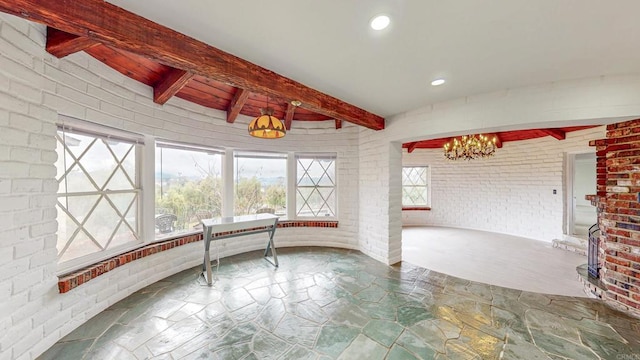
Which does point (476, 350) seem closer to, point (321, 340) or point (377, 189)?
point (321, 340)

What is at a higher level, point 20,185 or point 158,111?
point 158,111

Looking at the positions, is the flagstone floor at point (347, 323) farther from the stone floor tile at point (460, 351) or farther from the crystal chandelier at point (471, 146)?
the crystal chandelier at point (471, 146)

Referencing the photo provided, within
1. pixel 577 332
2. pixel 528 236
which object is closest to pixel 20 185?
pixel 577 332

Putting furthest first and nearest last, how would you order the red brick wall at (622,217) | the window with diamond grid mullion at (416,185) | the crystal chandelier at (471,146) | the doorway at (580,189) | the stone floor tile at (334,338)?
the window with diamond grid mullion at (416,185)
the doorway at (580,189)
the crystal chandelier at (471,146)
the red brick wall at (622,217)
the stone floor tile at (334,338)

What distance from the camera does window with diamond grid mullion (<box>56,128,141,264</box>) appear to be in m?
2.12

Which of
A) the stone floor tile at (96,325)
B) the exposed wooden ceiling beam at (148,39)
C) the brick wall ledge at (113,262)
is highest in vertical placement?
the exposed wooden ceiling beam at (148,39)

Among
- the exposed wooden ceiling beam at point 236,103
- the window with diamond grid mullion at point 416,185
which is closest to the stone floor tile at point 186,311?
the exposed wooden ceiling beam at point 236,103

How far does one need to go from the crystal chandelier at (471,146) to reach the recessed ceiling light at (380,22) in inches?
145

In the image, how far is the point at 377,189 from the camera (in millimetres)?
3906

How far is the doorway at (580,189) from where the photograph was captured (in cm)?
477

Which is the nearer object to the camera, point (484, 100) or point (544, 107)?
point (544, 107)

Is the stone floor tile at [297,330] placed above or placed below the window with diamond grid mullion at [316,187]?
below

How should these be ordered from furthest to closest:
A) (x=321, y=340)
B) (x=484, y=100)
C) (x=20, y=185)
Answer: (x=484, y=100)
(x=321, y=340)
(x=20, y=185)

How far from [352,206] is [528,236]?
4548 millimetres
